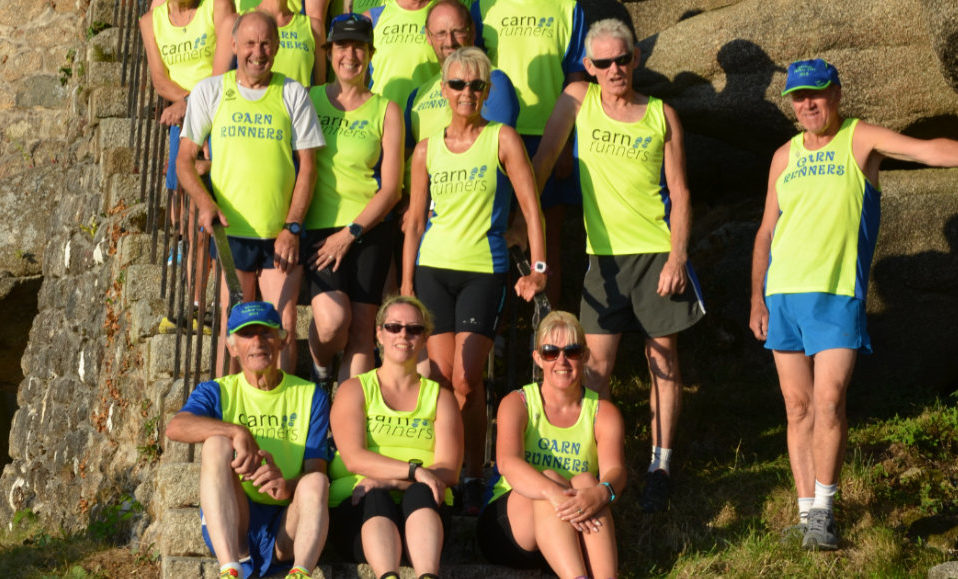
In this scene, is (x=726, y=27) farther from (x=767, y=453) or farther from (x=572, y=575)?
(x=572, y=575)

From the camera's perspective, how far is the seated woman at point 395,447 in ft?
16.6

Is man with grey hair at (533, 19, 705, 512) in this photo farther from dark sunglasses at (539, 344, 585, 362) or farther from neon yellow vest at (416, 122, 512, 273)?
dark sunglasses at (539, 344, 585, 362)

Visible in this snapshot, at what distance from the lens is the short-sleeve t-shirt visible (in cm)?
525

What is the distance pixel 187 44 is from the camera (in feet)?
23.0

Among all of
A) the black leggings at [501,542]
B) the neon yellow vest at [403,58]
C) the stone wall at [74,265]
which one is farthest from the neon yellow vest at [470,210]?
the stone wall at [74,265]

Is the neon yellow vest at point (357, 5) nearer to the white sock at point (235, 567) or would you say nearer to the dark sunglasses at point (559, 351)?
the dark sunglasses at point (559, 351)

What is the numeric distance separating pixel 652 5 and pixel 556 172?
3014mm

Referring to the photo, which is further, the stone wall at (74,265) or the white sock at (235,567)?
the stone wall at (74,265)

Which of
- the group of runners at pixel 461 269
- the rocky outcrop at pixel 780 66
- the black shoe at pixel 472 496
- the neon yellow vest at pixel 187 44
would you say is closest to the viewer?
the group of runners at pixel 461 269

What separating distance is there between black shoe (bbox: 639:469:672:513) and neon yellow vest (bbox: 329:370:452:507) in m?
1.10

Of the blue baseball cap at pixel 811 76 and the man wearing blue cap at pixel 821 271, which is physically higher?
the blue baseball cap at pixel 811 76

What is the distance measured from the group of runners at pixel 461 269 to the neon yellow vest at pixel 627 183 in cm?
1

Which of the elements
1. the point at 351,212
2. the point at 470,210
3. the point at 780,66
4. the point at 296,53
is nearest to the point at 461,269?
the point at 470,210

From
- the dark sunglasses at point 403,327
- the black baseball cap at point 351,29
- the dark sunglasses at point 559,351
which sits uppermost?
the black baseball cap at point 351,29
